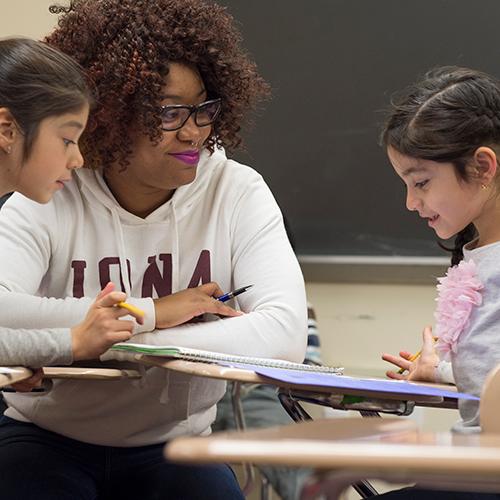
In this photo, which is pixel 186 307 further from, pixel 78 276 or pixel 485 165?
pixel 485 165

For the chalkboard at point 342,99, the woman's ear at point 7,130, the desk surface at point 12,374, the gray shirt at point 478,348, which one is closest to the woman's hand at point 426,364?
the gray shirt at point 478,348

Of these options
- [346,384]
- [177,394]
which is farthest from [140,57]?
[346,384]

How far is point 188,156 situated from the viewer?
2.06 m

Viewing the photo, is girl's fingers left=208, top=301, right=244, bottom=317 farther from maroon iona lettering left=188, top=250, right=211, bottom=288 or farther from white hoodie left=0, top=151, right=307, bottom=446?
maroon iona lettering left=188, top=250, right=211, bottom=288

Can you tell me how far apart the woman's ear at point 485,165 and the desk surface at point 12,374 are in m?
0.87

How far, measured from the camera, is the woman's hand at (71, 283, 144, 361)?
5.56ft

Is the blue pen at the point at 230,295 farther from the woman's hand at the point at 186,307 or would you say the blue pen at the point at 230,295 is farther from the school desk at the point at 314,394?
the school desk at the point at 314,394

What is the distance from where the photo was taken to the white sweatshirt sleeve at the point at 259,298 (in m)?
1.83

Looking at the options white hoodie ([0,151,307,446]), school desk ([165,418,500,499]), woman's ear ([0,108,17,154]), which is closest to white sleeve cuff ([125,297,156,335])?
white hoodie ([0,151,307,446])

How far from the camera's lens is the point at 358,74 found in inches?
138

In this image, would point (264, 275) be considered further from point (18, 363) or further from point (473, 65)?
point (473, 65)

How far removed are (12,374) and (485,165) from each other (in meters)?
0.92

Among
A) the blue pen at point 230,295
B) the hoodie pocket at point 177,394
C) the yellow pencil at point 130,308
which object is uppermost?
the yellow pencil at point 130,308

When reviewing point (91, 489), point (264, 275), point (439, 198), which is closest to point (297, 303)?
point (264, 275)
